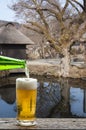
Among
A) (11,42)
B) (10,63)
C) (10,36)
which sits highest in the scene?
(10,36)

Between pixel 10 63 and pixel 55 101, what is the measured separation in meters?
13.8

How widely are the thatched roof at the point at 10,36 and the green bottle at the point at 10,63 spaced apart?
31.0 metres

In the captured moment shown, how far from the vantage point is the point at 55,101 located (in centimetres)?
1548

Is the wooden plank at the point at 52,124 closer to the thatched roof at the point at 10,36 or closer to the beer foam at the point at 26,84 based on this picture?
the beer foam at the point at 26,84

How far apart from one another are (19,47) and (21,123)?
33831 mm

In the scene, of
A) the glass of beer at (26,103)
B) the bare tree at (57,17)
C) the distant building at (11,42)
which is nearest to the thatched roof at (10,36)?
the distant building at (11,42)

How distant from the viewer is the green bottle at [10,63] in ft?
5.96

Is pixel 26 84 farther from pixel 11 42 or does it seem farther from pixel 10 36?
pixel 10 36

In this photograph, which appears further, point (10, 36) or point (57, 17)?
point (10, 36)

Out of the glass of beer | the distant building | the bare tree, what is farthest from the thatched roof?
the glass of beer

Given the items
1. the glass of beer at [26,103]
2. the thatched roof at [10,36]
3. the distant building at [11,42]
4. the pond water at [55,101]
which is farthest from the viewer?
the distant building at [11,42]

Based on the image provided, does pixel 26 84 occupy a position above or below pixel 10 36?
below

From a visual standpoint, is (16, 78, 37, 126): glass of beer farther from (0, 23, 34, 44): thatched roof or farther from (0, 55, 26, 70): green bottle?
(0, 23, 34, 44): thatched roof

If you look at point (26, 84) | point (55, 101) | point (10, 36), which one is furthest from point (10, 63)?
point (10, 36)
